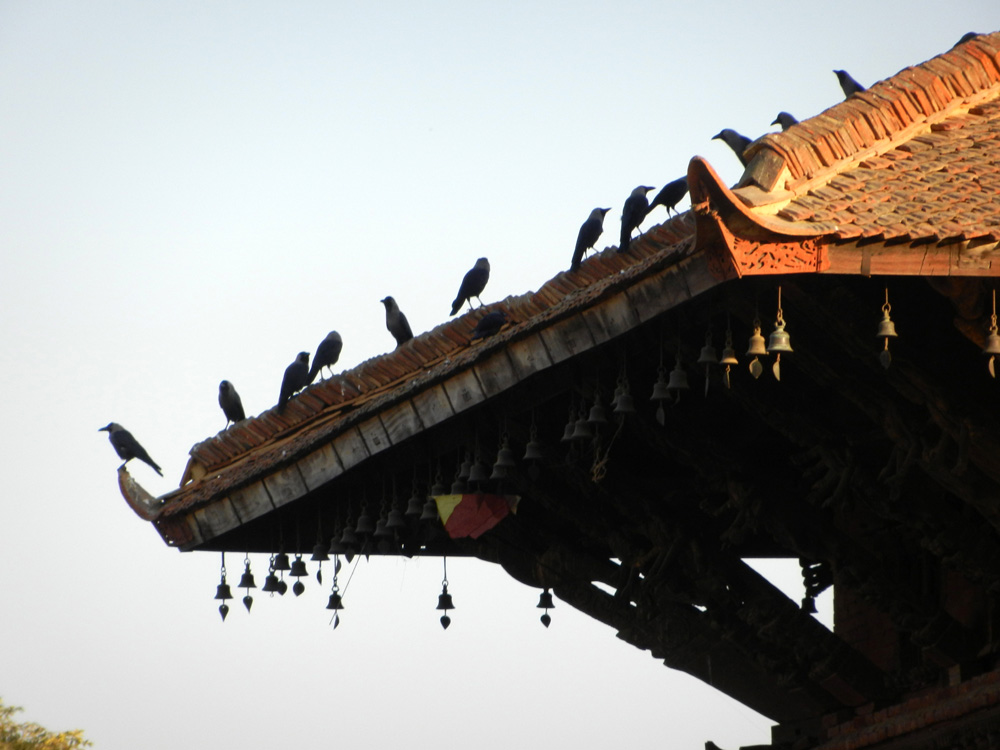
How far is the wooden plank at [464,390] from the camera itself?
8.15 metres

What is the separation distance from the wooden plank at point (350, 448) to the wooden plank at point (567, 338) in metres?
1.51

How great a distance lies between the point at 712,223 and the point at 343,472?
10.8ft

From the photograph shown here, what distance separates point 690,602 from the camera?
374 inches

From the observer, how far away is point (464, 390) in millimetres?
8211

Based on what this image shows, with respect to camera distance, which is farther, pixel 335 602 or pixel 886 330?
pixel 335 602

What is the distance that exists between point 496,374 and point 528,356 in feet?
0.91

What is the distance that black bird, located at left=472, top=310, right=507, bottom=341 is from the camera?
864cm

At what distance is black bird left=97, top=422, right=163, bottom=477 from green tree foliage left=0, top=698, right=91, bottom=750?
4.53 metres

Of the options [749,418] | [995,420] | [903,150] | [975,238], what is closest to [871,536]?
[749,418]

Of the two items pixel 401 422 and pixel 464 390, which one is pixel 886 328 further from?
pixel 401 422

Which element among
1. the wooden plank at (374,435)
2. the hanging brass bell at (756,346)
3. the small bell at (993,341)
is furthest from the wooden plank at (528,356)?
the small bell at (993,341)

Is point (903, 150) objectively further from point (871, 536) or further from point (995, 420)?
point (871, 536)

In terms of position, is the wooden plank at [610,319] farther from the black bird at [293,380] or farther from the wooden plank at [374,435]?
the black bird at [293,380]

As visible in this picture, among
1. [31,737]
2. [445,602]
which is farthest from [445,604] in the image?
[31,737]
